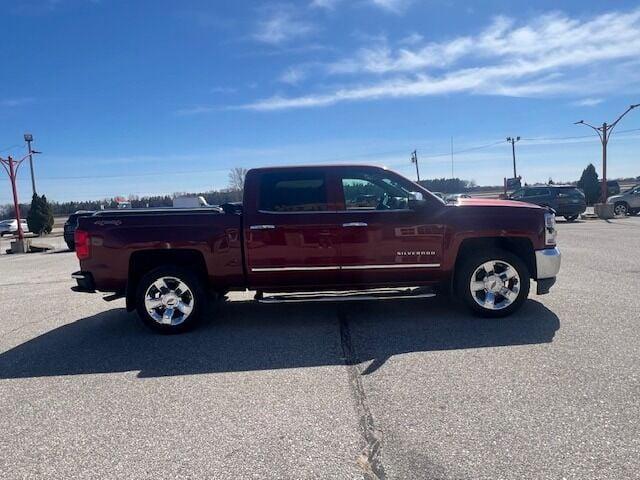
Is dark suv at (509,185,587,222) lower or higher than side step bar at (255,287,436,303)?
higher

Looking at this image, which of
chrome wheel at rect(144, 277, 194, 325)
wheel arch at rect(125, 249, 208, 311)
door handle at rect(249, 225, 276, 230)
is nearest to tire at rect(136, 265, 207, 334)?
chrome wheel at rect(144, 277, 194, 325)

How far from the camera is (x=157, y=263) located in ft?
19.0

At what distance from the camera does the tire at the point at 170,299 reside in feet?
18.4

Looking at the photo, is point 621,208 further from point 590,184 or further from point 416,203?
point 416,203

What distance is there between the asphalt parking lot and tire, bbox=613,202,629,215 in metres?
22.4

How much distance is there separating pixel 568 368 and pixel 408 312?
232 centimetres

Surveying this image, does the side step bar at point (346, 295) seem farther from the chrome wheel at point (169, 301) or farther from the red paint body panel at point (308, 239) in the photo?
the chrome wheel at point (169, 301)

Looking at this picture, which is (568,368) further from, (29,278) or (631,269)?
(29,278)

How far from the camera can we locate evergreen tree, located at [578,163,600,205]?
37.2 meters

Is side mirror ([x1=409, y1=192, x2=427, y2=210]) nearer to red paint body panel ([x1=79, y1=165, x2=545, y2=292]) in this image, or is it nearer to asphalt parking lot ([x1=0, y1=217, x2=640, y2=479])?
red paint body panel ([x1=79, y1=165, x2=545, y2=292])

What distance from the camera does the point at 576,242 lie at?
13.5 meters

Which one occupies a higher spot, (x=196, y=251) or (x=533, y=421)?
(x=196, y=251)

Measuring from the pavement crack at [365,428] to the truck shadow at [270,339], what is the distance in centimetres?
9

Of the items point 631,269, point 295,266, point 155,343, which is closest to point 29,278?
point 155,343
